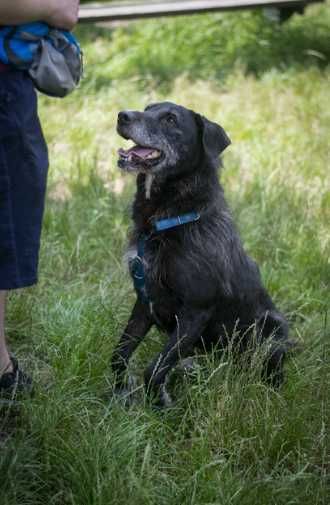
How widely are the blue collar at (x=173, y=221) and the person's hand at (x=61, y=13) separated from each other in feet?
3.42

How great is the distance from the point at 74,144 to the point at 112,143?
328 mm

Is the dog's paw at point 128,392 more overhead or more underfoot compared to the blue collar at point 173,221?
more underfoot

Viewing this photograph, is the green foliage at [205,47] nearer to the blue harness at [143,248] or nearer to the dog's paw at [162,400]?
the blue harness at [143,248]

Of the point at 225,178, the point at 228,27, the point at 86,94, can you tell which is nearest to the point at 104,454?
the point at 225,178

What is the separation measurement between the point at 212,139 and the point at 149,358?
1.17 meters

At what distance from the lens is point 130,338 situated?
3814 mm

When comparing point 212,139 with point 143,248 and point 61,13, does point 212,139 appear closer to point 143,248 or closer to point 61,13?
point 143,248

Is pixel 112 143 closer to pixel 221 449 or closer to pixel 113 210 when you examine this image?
pixel 113 210

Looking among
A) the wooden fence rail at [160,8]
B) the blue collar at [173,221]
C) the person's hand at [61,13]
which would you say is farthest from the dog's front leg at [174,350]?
the wooden fence rail at [160,8]

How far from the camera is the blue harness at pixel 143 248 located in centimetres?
371

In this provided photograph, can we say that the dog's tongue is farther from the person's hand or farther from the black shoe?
the black shoe

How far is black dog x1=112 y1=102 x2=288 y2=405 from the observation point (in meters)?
3.66

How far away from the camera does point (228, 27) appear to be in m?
10.2

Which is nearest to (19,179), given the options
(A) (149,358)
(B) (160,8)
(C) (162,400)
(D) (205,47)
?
(C) (162,400)
